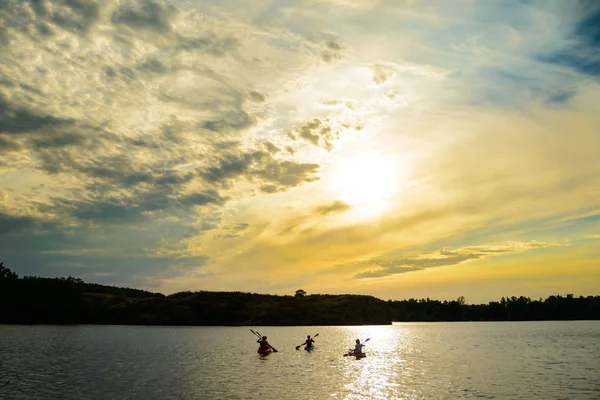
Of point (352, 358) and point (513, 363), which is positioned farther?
point (352, 358)

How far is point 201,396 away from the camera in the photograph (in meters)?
37.7

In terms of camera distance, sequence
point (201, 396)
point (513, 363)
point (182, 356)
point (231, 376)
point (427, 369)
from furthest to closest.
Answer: point (182, 356) < point (513, 363) < point (427, 369) < point (231, 376) < point (201, 396)

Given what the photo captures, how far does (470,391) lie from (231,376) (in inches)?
960

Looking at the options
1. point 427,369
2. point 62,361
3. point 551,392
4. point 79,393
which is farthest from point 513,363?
point 62,361

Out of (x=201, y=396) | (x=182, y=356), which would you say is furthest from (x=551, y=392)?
(x=182, y=356)

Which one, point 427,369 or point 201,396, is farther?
point 427,369

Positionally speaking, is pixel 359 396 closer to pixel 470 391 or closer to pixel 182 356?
pixel 470 391

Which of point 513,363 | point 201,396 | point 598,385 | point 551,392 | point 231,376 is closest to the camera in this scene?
point 201,396

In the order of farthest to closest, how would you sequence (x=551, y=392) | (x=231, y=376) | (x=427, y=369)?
(x=427, y=369) < (x=231, y=376) < (x=551, y=392)

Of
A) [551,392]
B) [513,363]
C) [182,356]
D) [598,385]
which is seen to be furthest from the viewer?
[182,356]

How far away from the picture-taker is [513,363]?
63875mm

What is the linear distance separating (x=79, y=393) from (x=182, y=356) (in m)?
35.5

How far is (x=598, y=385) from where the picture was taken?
4369cm

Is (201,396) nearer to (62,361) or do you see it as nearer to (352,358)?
(62,361)
